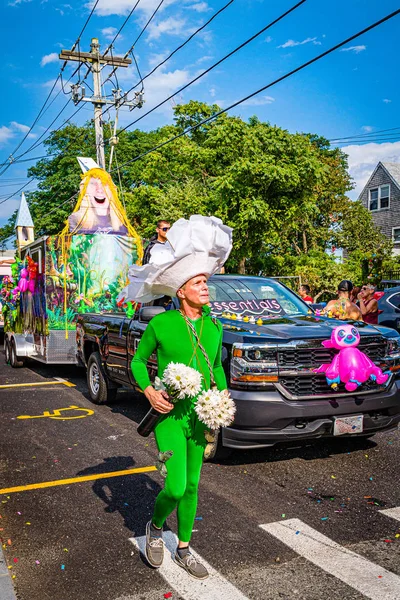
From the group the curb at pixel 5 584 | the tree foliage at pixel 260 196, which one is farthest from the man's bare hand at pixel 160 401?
the tree foliage at pixel 260 196

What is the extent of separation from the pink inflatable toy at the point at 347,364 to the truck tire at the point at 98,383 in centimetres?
420

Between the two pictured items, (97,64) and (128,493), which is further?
(97,64)

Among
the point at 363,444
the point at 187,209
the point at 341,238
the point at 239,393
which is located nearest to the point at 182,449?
the point at 239,393

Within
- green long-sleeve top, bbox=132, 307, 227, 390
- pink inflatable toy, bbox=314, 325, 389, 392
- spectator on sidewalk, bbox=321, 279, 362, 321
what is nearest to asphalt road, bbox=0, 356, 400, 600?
pink inflatable toy, bbox=314, 325, 389, 392

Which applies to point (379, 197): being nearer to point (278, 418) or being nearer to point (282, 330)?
point (282, 330)

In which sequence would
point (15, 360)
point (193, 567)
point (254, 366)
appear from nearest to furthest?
point (193, 567) → point (254, 366) → point (15, 360)

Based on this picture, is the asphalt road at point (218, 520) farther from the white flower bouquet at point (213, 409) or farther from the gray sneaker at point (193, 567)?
the white flower bouquet at point (213, 409)

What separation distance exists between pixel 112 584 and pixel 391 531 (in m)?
2.00

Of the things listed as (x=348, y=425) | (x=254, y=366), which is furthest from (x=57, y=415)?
(x=348, y=425)

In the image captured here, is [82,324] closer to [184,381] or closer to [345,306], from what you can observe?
[345,306]

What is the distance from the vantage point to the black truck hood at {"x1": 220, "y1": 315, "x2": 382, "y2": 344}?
5289mm

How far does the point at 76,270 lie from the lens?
11211 millimetres

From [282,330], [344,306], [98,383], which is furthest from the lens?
[98,383]

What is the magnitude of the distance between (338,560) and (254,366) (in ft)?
5.98
